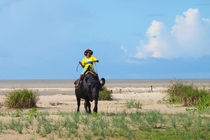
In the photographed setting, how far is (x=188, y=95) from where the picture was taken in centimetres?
2142

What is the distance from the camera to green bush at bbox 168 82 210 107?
20.8m

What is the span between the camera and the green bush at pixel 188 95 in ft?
68.2

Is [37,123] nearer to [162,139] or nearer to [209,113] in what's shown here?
[162,139]

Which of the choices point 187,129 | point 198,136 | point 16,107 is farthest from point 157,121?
point 16,107

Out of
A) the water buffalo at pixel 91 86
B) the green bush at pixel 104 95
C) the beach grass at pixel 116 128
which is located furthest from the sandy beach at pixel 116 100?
the beach grass at pixel 116 128

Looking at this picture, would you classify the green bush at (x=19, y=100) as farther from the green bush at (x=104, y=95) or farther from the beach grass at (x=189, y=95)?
the beach grass at (x=189, y=95)

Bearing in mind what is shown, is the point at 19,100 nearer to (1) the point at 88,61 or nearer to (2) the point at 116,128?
(1) the point at 88,61

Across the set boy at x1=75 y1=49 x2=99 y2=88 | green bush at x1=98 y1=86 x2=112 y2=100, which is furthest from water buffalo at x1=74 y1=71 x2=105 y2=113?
green bush at x1=98 y1=86 x2=112 y2=100

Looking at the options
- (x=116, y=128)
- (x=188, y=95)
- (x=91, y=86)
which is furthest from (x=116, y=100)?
(x=116, y=128)

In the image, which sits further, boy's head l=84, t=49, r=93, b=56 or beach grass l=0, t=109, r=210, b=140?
boy's head l=84, t=49, r=93, b=56

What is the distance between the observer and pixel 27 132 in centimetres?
1095

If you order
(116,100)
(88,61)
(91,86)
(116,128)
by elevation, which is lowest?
(116,128)

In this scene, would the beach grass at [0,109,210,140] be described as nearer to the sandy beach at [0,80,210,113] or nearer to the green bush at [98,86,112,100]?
the sandy beach at [0,80,210,113]

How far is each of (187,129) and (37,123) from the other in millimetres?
4853
